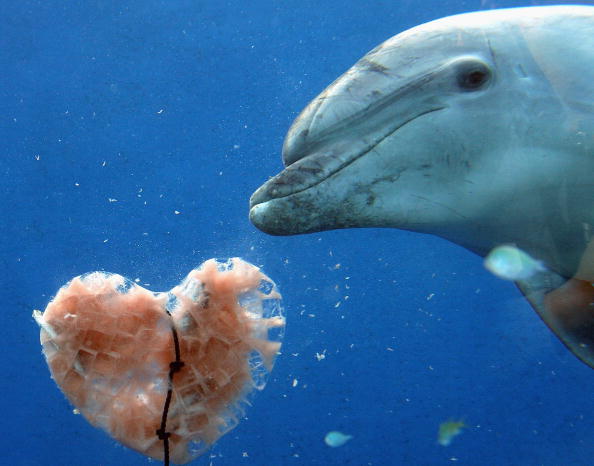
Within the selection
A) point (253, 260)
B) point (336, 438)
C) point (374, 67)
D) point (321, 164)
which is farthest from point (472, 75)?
point (336, 438)

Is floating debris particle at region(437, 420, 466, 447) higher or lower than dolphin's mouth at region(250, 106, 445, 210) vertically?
lower

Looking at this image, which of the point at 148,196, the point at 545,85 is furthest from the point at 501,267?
the point at 148,196

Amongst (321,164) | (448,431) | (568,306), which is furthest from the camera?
(448,431)

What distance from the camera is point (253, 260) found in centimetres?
530

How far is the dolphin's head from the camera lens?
187cm

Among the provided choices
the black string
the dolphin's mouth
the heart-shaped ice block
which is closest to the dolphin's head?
the dolphin's mouth

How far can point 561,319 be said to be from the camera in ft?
8.18

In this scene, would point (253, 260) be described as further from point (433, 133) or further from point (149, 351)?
point (433, 133)

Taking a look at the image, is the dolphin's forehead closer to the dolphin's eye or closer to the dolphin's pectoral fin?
the dolphin's eye

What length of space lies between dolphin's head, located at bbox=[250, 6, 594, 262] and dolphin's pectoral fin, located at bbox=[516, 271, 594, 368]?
2.12 feet

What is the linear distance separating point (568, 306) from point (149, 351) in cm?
180

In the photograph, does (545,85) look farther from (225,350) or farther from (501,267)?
(225,350)

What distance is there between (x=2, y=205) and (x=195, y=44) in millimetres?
2504

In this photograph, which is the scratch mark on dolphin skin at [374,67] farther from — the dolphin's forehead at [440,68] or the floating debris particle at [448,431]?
the floating debris particle at [448,431]
